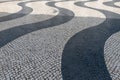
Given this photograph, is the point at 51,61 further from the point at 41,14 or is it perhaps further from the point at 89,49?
the point at 41,14

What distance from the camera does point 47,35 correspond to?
5871mm

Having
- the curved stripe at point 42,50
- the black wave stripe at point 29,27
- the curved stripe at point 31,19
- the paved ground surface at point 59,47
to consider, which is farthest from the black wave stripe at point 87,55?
the curved stripe at point 31,19

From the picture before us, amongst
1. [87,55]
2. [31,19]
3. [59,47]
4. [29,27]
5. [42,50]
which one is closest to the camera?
[87,55]

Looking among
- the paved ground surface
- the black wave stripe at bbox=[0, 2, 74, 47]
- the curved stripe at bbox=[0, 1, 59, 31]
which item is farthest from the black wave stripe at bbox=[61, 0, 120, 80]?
the curved stripe at bbox=[0, 1, 59, 31]

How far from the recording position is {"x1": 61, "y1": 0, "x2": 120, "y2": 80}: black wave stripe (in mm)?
3850

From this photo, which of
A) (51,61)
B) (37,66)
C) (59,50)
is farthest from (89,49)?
(37,66)

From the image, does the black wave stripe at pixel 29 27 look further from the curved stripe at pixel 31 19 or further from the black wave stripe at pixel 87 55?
the black wave stripe at pixel 87 55

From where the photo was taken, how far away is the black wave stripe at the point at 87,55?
12.6 ft

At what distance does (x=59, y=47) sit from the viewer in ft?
16.5

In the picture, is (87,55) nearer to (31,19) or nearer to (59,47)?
(59,47)

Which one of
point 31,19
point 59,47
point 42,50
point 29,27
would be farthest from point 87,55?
point 31,19

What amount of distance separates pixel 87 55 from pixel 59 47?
2.10ft

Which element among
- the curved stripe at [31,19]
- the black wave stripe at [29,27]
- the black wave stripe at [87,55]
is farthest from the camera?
the curved stripe at [31,19]

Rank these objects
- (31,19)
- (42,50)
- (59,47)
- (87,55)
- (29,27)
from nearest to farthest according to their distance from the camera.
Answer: (87,55) < (42,50) < (59,47) < (29,27) < (31,19)
